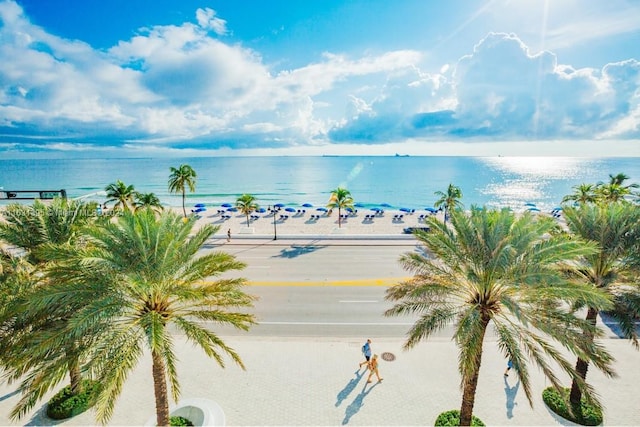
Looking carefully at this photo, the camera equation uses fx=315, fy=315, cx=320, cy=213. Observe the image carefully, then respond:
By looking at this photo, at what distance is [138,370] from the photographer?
13234 mm

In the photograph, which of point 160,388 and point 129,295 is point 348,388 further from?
point 129,295

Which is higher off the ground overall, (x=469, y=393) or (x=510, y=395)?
(x=469, y=393)

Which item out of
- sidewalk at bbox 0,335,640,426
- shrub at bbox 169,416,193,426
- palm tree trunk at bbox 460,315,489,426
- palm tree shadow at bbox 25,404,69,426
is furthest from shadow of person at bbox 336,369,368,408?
palm tree shadow at bbox 25,404,69,426

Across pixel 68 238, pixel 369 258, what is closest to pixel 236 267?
pixel 68 238

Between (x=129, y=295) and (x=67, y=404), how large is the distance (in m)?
6.34

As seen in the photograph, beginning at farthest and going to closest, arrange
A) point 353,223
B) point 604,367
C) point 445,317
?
point 353,223 < point 445,317 < point 604,367

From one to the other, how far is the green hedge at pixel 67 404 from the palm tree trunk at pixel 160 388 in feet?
11.3

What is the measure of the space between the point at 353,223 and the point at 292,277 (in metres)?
24.3

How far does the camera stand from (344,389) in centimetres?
1224

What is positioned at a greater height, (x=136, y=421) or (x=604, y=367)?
(x=604, y=367)

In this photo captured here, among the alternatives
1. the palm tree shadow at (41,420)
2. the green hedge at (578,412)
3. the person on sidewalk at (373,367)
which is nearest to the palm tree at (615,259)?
the green hedge at (578,412)

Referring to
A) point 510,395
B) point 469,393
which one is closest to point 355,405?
point 469,393

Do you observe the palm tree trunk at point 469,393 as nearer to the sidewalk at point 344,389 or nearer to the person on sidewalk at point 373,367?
the sidewalk at point 344,389

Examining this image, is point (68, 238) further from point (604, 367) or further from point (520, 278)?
point (604, 367)
